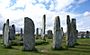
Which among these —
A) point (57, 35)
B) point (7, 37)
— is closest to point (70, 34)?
point (57, 35)

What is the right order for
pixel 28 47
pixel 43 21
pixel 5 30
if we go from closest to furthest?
pixel 28 47 → pixel 5 30 → pixel 43 21

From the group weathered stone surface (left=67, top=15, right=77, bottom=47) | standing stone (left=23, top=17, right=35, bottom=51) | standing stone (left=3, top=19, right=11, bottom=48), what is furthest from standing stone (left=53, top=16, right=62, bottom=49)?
standing stone (left=3, top=19, right=11, bottom=48)

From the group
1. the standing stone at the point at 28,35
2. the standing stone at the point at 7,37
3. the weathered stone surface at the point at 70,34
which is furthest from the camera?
the weathered stone surface at the point at 70,34

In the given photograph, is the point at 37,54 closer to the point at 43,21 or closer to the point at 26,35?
the point at 26,35

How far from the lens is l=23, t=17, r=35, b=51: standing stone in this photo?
107ft

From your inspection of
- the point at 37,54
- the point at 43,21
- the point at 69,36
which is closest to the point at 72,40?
the point at 69,36

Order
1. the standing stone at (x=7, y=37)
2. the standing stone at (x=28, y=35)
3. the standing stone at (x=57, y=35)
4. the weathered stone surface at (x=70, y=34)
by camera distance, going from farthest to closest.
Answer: the weathered stone surface at (x=70, y=34) < the standing stone at (x=7, y=37) < the standing stone at (x=57, y=35) < the standing stone at (x=28, y=35)

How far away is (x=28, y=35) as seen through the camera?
32562mm

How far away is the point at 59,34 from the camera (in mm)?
35500

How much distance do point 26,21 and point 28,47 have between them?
3318 mm

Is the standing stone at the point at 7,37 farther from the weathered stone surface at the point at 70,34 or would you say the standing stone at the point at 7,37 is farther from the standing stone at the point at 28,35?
the weathered stone surface at the point at 70,34

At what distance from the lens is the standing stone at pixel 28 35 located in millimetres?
32500

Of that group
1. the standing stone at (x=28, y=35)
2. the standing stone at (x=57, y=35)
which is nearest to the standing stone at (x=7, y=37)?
the standing stone at (x=28, y=35)

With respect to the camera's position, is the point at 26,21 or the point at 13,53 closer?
the point at 13,53
